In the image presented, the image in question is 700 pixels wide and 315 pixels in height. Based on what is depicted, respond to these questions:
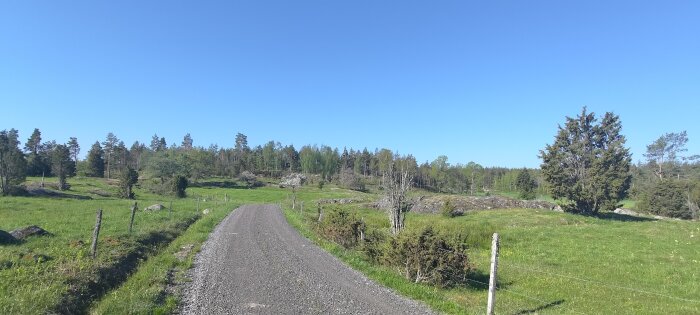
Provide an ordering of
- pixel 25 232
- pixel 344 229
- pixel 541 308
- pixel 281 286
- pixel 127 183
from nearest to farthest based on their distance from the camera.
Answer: pixel 541 308, pixel 281 286, pixel 25 232, pixel 344 229, pixel 127 183

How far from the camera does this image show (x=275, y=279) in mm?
13336

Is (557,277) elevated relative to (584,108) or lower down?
lower down

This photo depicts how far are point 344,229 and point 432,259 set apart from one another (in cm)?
934

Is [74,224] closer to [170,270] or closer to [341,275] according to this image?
[170,270]

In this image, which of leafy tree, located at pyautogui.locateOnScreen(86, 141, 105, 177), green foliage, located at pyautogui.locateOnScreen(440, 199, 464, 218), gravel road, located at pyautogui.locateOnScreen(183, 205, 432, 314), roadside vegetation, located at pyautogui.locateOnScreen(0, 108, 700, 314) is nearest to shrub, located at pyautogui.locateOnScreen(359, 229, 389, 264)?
roadside vegetation, located at pyautogui.locateOnScreen(0, 108, 700, 314)

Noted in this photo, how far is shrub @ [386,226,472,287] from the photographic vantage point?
1433 cm

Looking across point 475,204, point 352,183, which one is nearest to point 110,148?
point 352,183

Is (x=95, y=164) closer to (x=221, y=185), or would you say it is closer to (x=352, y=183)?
(x=221, y=185)

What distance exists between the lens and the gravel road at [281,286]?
33.8ft

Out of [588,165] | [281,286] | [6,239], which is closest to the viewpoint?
[281,286]

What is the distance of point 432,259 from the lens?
14266 mm

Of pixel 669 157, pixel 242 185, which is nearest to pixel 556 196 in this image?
pixel 669 157

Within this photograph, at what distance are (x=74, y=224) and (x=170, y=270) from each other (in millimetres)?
14910

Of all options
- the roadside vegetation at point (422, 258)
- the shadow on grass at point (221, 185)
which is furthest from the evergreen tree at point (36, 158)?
the roadside vegetation at point (422, 258)
